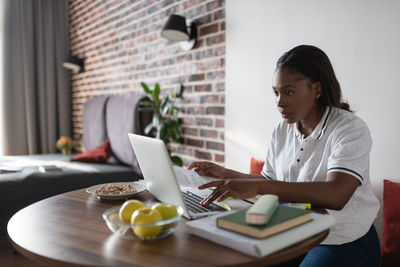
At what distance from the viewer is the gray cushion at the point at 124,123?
3031 mm

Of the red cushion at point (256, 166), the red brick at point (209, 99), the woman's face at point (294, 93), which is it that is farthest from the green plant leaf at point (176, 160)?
the woman's face at point (294, 93)

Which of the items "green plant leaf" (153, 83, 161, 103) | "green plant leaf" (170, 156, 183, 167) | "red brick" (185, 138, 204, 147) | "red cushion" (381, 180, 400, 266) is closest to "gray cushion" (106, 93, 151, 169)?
"green plant leaf" (153, 83, 161, 103)

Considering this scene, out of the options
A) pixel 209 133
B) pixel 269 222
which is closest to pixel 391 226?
pixel 269 222

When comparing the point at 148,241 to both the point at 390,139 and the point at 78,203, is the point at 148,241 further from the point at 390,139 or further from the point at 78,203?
the point at 390,139

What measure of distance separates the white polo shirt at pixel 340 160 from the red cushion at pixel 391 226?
0.83 feet

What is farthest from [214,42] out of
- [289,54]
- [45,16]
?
[45,16]

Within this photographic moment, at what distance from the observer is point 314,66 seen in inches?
51.9

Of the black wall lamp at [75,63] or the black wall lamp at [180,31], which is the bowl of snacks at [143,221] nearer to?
the black wall lamp at [180,31]

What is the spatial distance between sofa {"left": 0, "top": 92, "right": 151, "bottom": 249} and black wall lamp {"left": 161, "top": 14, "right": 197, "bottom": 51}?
0.65 metres

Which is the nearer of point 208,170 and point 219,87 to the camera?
point 208,170

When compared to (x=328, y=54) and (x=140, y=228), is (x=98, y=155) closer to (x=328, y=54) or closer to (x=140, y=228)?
(x=328, y=54)

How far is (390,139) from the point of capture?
1.57 m

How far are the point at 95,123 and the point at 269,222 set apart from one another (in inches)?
124

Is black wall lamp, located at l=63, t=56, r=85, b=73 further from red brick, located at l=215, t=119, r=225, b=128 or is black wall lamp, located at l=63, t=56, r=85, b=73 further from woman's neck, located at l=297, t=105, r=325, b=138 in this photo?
woman's neck, located at l=297, t=105, r=325, b=138
